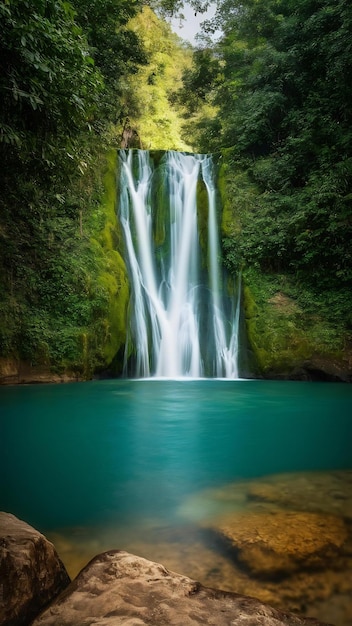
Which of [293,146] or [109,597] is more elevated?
[293,146]

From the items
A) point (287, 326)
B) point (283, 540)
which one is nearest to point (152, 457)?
point (283, 540)

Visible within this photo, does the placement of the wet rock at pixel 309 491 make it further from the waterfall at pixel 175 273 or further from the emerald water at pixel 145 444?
the waterfall at pixel 175 273

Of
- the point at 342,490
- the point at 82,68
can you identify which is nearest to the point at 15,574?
the point at 342,490

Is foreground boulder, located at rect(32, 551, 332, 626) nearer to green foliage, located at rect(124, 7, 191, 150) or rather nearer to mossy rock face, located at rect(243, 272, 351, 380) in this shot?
mossy rock face, located at rect(243, 272, 351, 380)

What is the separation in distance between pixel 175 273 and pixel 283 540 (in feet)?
36.6

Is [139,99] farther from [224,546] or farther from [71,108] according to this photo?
[224,546]

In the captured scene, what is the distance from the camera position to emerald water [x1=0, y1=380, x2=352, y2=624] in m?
2.61

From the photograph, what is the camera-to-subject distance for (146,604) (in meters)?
1.55

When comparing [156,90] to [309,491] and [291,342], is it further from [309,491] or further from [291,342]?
[309,491]

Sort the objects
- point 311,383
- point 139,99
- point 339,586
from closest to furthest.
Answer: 1. point 339,586
2. point 311,383
3. point 139,99

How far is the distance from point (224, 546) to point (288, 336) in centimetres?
867

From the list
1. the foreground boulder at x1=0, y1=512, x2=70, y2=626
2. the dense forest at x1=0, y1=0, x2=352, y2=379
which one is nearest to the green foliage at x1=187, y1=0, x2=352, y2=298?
the dense forest at x1=0, y1=0, x2=352, y2=379

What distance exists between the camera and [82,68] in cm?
557

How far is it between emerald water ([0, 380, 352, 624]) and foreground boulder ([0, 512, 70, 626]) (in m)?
0.43
